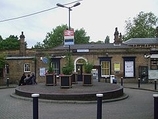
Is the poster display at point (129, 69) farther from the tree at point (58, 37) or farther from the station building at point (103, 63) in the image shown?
the tree at point (58, 37)

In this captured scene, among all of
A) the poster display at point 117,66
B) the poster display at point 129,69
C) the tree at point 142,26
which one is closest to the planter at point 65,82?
the poster display at point 117,66

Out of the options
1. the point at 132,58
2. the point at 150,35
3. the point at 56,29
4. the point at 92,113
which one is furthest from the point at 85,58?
the point at 56,29

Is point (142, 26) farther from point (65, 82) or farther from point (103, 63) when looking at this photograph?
point (65, 82)

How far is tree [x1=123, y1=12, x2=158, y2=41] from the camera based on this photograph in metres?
63.6

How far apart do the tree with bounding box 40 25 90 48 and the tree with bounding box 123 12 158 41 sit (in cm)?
1368

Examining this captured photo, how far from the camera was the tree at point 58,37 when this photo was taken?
235ft

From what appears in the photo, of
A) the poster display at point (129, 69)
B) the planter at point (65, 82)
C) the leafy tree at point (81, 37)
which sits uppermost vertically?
the leafy tree at point (81, 37)

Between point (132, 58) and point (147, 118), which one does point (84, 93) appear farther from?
point (132, 58)

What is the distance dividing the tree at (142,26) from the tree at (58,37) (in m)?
13.7

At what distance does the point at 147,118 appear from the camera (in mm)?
10430

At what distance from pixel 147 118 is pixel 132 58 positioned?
24.9 meters

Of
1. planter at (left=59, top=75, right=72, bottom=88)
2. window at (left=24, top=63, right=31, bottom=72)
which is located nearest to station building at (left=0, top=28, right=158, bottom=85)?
window at (left=24, top=63, right=31, bottom=72)

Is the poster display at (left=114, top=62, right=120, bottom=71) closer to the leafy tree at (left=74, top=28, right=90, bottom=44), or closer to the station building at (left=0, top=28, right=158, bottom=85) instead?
the station building at (left=0, top=28, right=158, bottom=85)

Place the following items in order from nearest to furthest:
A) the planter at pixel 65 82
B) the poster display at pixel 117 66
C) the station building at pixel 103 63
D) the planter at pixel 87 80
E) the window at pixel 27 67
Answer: the planter at pixel 65 82
the planter at pixel 87 80
the station building at pixel 103 63
the poster display at pixel 117 66
the window at pixel 27 67
